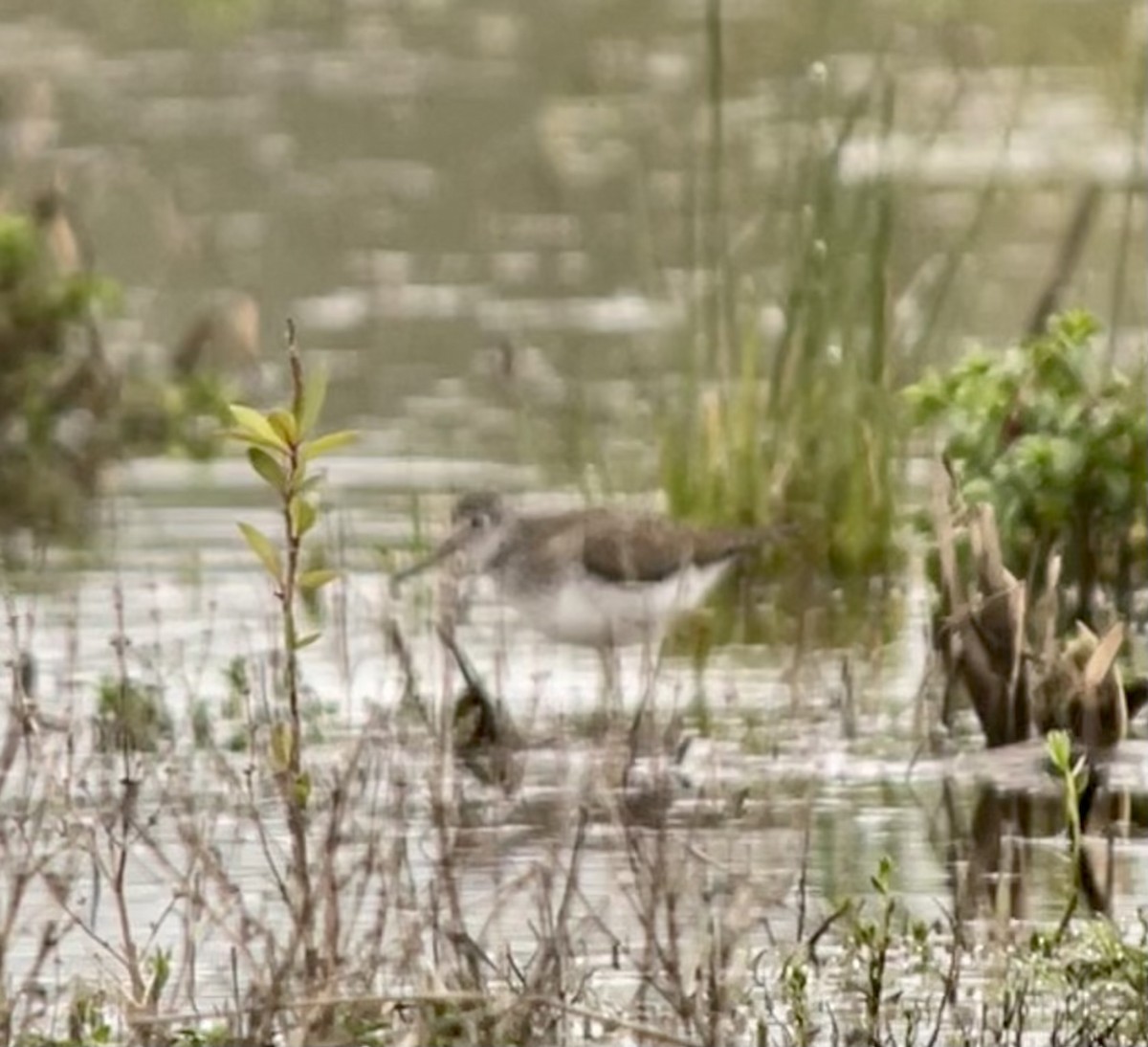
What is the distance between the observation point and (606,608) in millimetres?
10125

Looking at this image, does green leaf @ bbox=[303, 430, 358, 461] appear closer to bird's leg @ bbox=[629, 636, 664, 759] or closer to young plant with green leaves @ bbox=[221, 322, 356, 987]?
young plant with green leaves @ bbox=[221, 322, 356, 987]

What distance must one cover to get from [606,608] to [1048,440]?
1.08 m

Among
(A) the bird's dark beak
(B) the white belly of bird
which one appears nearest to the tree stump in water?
(B) the white belly of bird

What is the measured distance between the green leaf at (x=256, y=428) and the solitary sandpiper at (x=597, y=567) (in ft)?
10.6

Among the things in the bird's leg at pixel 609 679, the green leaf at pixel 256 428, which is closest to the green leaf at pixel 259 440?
the green leaf at pixel 256 428

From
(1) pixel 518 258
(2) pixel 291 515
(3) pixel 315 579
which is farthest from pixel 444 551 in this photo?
(1) pixel 518 258

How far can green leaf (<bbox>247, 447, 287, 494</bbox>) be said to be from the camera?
6.89 meters

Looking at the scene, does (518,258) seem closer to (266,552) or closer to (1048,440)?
(1048,440)

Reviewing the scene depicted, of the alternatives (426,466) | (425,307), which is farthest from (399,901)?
(425,307)

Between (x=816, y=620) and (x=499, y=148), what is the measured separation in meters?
7.49

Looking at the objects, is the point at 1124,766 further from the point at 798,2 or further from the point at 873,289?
the point at 798,2

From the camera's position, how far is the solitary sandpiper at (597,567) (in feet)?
33.3

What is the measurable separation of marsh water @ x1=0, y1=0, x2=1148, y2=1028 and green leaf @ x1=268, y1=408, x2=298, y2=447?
707 mm

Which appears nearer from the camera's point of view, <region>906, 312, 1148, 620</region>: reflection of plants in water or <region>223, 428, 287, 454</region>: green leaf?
<region>223, 428, 287, 454</region>: green leaf
